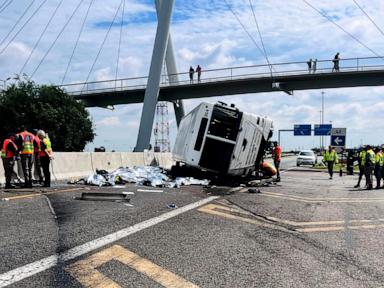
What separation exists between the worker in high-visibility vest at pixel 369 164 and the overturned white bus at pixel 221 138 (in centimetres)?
514

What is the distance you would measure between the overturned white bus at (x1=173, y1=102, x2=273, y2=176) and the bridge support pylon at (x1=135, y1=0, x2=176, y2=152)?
63.1 feet

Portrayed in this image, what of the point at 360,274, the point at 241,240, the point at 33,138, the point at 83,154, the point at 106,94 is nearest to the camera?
the point at 360,274

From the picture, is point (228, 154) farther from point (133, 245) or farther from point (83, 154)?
point (133, 245)

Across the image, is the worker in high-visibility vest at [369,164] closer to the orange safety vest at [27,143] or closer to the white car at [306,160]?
the orange safety vest at [27,143]

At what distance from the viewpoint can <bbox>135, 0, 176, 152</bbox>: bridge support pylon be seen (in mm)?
36006

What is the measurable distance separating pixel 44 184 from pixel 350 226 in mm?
8768

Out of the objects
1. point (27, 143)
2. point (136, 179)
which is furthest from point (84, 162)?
point (27, 143)

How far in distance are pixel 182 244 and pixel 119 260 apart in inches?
50.7

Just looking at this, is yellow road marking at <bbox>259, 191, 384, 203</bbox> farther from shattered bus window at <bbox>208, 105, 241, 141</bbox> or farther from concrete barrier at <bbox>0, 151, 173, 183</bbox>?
concrete barrier at <bbox>0, 151, 173, 183</bbox>

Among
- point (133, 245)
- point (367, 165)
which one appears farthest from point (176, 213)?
point (367, 165)

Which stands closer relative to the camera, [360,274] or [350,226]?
[360,274]

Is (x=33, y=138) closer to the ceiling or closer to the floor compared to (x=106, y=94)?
closer to the floor

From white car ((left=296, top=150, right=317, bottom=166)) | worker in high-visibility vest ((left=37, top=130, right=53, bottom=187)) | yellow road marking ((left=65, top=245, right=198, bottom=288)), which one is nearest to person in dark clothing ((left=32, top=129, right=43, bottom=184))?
worker in high-visibility vest ((left=37, top=130, right=53, bottom=187))

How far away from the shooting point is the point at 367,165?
67.9ft
